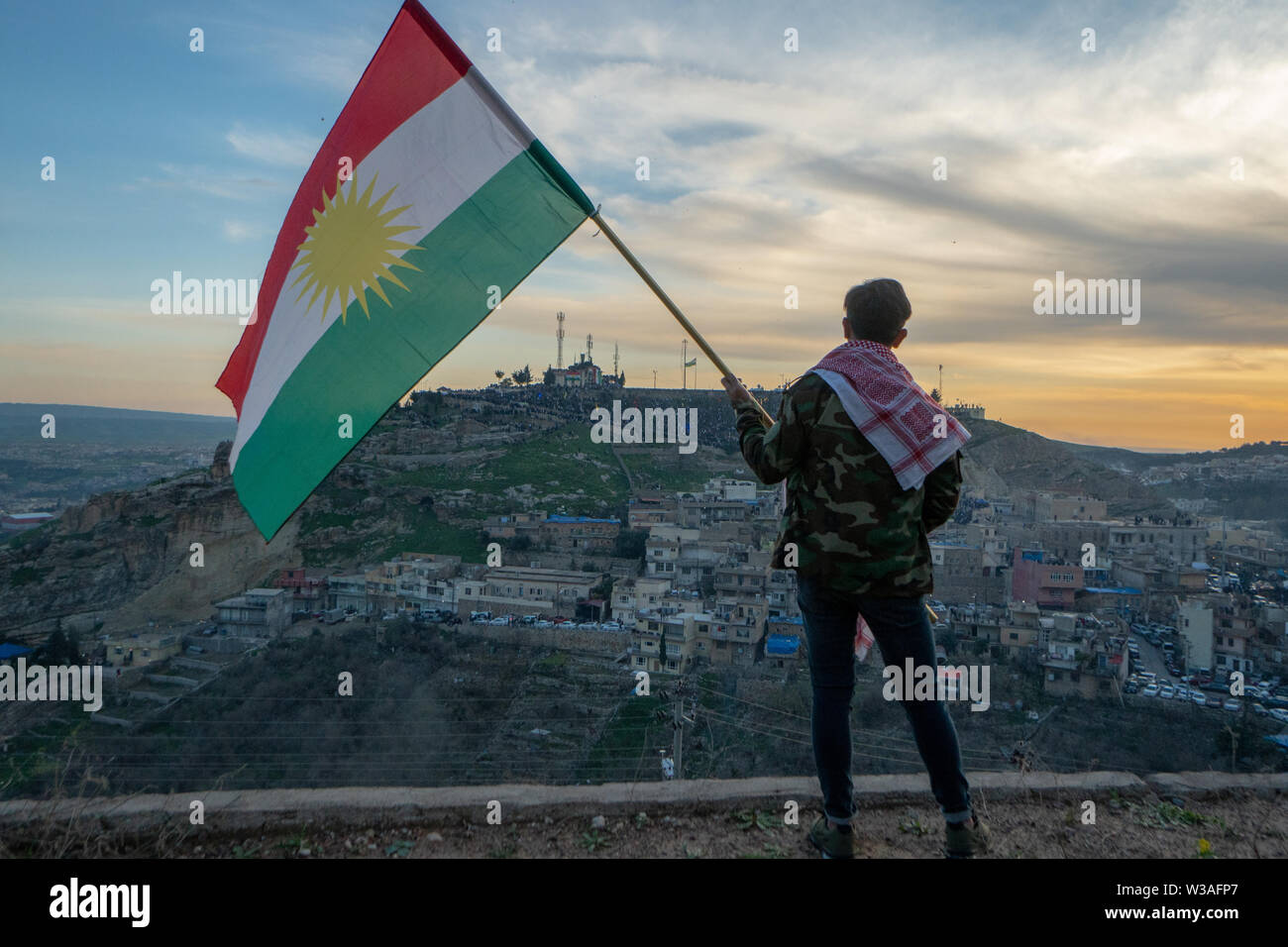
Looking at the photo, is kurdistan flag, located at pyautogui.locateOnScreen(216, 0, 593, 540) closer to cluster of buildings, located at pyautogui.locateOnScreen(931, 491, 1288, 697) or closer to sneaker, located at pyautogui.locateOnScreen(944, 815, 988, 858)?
sneaker, located at pyautogui.locateOnScreen(944, 815, 988, 858)

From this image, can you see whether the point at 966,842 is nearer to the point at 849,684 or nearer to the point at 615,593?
the point at 849,684

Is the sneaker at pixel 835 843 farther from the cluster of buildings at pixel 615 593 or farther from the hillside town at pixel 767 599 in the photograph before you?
the cluster of buildings at pixel 615 593

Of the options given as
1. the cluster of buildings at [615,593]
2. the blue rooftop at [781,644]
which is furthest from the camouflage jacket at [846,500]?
the blue rooftop at [781,644]

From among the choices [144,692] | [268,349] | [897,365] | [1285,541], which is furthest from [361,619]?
[1285,541]

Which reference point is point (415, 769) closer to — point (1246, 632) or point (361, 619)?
point (361, 619)

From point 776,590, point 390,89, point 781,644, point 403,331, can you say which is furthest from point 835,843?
point 776,590

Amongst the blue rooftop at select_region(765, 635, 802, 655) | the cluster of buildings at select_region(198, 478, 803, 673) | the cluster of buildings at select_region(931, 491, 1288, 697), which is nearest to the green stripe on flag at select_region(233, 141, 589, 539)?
the cluster of buildings at select_region(198, 478, 803, 673)
